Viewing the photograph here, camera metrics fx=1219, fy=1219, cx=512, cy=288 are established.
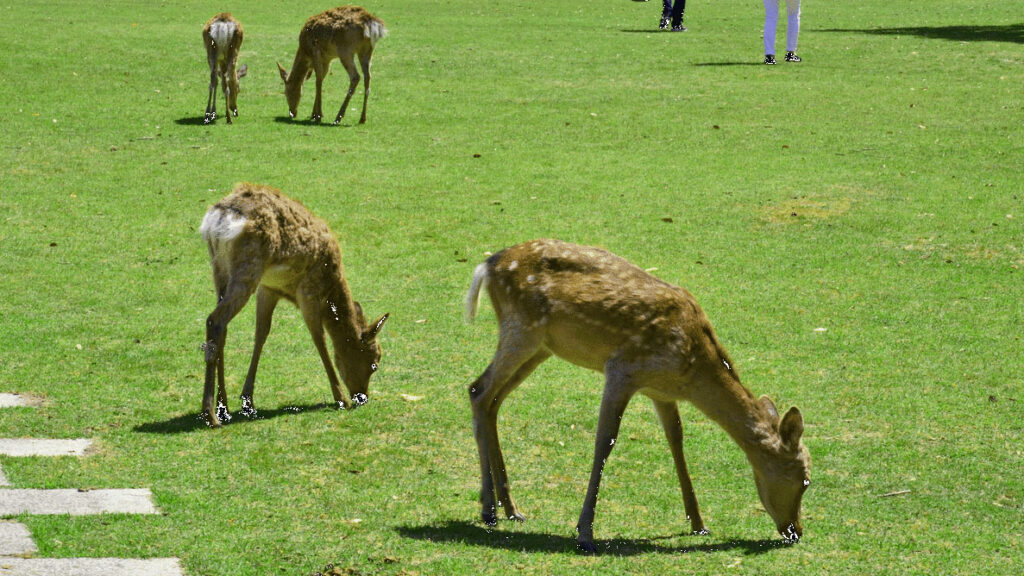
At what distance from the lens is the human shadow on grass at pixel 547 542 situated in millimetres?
6441

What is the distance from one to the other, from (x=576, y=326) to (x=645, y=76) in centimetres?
1675

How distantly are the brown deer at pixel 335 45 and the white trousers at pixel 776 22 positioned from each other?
25.3 ft

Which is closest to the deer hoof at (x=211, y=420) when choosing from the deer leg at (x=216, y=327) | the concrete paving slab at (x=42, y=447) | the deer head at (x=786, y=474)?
the deer leg at (x=216, y=327)

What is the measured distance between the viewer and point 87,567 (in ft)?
19.5

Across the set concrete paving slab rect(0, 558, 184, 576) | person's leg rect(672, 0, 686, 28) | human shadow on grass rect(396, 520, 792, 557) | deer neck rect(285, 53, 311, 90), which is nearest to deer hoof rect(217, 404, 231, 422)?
human shadow on grass rect(396, 520, 792, 557)

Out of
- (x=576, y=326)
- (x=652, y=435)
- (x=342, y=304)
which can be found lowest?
(x=652, y=435)

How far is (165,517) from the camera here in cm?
673

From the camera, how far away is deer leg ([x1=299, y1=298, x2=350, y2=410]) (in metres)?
9.06

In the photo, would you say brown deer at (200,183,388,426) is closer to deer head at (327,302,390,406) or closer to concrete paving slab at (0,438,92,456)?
deer head at (327,302,390,406)

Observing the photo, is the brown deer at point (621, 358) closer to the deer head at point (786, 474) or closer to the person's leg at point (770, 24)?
the deer head at point (786, 474)

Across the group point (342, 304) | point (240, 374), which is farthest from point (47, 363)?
point (342, 304)

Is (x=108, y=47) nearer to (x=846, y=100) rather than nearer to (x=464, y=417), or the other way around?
(x=846, y=100)

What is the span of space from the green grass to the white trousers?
62cm

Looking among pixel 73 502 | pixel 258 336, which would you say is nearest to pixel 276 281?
pixel 258 336
